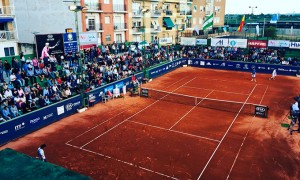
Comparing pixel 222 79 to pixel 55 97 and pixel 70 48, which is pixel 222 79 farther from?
pixel 55 97

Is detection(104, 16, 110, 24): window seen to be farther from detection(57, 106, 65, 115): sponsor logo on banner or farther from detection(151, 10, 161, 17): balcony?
detection(57, 106, 65, 115): sponsor logo on banner

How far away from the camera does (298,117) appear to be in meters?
19.4

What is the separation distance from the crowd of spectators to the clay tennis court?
8.80 ft

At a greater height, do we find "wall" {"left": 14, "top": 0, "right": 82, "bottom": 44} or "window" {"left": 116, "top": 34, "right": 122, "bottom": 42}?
"wall" {"left": 14, "top": 0, "right": 82, "bottom": 44}

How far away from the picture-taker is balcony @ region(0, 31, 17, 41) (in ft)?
104

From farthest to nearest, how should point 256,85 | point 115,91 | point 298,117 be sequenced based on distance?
point 256,85 → point 115,91 → point 298,117

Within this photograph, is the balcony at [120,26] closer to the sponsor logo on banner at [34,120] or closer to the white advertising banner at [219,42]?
the white advertising banner at [219,42]

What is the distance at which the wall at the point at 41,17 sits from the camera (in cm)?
3738

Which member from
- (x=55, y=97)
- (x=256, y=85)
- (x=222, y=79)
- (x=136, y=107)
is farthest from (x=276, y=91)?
(x=55, y=97)

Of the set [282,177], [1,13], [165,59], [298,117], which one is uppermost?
[1,13]

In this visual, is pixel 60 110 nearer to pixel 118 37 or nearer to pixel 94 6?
pixel 94 6

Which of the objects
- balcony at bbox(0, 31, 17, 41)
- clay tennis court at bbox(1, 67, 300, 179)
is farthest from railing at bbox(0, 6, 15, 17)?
clay tennis court at bbox(1, 67, 300, 179)

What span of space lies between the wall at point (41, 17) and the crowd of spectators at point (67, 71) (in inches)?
322

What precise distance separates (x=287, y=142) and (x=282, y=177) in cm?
469
